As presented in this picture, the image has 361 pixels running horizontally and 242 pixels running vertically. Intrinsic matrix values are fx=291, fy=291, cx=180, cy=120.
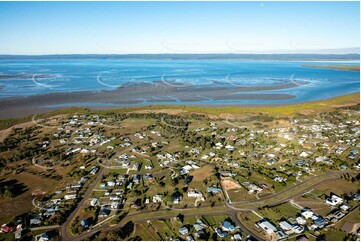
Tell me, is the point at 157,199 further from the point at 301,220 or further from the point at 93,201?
→ the point at 301,220

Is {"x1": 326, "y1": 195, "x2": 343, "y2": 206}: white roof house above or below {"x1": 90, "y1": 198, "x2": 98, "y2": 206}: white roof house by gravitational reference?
below

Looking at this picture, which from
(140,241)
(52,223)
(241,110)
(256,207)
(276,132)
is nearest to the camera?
(140,241)

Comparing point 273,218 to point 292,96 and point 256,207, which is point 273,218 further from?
point 292,96

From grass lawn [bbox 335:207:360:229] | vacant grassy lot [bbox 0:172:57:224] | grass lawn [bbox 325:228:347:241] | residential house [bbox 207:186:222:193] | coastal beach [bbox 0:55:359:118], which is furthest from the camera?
coastal beach [bbox 0:55:359:118]

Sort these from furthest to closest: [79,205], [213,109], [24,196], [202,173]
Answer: [213,109]
[202,173]
[24,196]
[79,205]

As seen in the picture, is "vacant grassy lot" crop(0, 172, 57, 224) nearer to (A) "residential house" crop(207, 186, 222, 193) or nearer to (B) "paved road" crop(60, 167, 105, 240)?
(B) "paved road" crop(60, 167, 105, 240)

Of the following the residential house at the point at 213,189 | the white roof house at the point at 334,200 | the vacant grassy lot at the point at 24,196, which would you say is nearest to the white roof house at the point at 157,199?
the residential house at the point at 213,189

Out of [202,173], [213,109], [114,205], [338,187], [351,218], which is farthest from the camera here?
[213,109]

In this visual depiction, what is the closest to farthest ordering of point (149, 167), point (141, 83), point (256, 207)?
1. point (256, 207)
2. point (149, 167)
3. point (141, 83)

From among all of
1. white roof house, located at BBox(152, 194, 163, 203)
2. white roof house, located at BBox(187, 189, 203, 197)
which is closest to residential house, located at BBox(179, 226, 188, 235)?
white roof house, located at BBox(152, 194, 163, 203)

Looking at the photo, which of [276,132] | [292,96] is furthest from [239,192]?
[292,96]

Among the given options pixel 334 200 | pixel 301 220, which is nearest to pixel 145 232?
pixel 301 220
